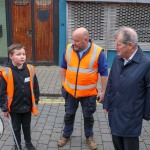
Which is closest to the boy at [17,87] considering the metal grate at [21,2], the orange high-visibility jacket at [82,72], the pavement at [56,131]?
the orange high-visibility jacket at [82,72]

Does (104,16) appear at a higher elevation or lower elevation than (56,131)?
higher

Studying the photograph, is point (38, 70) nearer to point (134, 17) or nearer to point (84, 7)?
point (84, 7)

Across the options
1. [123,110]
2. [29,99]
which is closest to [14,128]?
[29,99]

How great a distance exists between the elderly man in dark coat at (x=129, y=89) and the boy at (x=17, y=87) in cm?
112

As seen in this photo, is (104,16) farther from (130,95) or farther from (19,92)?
(130,95)

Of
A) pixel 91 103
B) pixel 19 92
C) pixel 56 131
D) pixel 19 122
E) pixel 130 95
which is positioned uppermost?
pixel 130 95

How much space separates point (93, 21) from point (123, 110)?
615cm

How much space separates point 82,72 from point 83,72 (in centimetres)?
1

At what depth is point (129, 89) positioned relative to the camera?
116 inches

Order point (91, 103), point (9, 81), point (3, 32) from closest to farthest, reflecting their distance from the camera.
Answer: point (9, 81), point (91, 103), point (3, 32)

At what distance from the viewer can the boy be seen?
141 inches

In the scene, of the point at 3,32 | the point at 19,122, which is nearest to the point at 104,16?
the point at 3,32

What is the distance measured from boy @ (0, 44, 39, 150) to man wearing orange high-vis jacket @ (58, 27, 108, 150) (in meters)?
0.53

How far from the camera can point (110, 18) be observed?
880 centimetres
